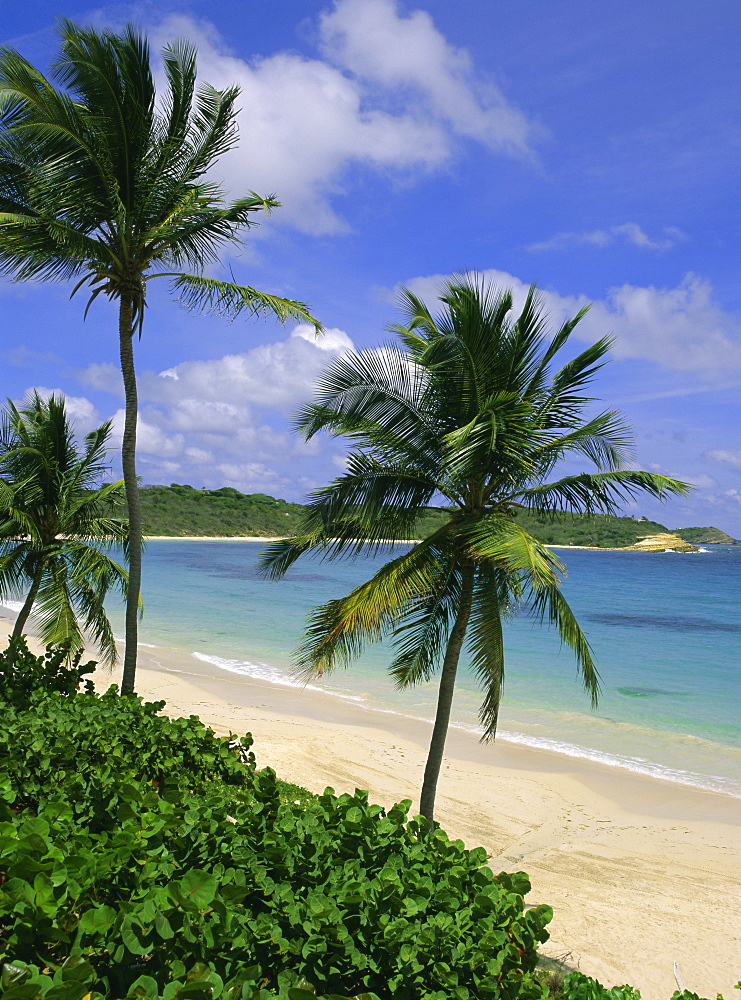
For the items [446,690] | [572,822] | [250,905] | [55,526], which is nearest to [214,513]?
[55,526]

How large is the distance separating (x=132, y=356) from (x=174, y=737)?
18.8 feet

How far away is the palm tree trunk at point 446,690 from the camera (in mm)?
7847

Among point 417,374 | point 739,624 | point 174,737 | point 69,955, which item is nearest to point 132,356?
point 417,374

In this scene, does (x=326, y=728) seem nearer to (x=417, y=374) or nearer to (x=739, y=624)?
(x=417, y=374)

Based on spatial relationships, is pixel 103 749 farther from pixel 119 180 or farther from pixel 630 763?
pixel 630 763

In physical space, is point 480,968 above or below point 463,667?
above

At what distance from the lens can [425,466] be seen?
800 cm

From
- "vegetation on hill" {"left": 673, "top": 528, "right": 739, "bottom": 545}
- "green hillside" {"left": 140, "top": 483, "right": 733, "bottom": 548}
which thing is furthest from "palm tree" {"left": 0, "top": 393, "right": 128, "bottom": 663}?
"vegetation on hill" {"left": 673, "top": 528, "right": 739, "bottom": 545}

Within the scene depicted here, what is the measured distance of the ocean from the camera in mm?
15258

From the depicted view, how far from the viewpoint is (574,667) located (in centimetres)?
2353

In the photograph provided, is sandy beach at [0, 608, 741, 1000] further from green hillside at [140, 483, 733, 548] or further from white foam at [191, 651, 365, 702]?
green hillside at [140, 483, 733, 548]

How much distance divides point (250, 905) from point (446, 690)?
18.8 ft

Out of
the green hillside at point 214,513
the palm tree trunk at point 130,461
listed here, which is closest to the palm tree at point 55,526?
the palm tree trunk at point 130,461

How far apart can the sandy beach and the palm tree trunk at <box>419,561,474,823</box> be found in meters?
1.53
